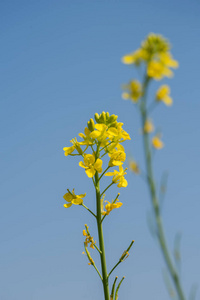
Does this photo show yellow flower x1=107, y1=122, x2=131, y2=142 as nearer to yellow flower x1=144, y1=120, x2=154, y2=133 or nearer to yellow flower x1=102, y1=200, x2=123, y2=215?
yellow flower x1=102, y1=200, x2=123, y2=215

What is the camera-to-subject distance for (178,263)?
1.74 metres

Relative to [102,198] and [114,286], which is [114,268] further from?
[102,198]

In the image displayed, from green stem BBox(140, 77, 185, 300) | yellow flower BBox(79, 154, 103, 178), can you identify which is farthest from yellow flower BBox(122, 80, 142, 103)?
yellow flower BBox(79, 154, 103, 178)

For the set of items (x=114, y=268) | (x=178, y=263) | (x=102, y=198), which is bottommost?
(x=178, y=263)

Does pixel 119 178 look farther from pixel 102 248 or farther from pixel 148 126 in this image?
pixel 148 126

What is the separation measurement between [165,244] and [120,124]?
2.10 metres

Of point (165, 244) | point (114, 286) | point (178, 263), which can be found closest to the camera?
point (165, 244)

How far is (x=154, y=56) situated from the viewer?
223 centimetres

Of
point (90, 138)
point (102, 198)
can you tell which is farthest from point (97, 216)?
point (90, 138)

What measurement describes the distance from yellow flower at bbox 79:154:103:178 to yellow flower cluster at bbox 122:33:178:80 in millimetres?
1205

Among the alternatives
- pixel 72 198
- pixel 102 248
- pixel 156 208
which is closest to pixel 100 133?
pixel 72 198

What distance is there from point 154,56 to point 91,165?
1349mm

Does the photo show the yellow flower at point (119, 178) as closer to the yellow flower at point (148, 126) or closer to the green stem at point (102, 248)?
the green stem at point (102, 248)

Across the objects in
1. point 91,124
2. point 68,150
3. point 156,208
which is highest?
point 91,124
